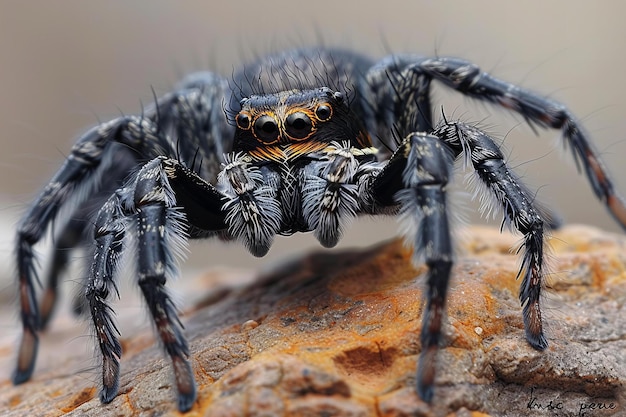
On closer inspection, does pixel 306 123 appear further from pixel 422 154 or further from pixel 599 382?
pixel 599 382

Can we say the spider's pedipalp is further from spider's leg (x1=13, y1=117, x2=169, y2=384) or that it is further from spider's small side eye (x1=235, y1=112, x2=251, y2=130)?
spider's leg (x1=13, y1=117, x2=169, y2=384)

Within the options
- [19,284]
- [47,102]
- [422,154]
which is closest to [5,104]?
[47,102]

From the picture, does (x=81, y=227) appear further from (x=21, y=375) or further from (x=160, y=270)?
(x=160, y=270)

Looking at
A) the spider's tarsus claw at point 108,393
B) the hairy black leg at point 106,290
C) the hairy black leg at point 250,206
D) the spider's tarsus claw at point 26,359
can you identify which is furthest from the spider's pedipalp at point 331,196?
the spider's tarsus claw at point 26,359

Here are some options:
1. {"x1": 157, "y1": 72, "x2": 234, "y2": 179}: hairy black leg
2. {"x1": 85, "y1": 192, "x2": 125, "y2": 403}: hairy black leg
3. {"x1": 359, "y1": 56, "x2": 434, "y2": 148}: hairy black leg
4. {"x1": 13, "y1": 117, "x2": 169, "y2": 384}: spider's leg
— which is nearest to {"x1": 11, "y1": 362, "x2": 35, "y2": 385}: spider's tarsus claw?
{"x1": 13, "y1": 117, "x2": 169, "y2": 384}: spider's leg

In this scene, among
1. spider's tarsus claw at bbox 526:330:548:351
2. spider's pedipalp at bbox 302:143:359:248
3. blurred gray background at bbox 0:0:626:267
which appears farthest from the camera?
blurred gray background at bbox 0:0:626:267

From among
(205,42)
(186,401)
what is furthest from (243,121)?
(205,42)
